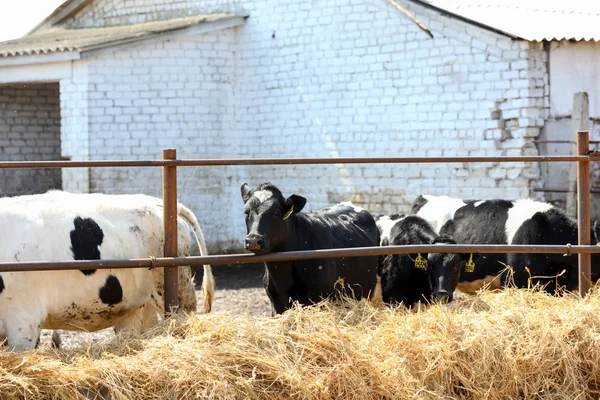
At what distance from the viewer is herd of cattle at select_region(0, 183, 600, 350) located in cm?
583

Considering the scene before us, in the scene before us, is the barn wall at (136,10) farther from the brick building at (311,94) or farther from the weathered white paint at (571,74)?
the weathered white paint at (571,74)

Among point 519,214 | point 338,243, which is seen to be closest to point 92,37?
point 519,214

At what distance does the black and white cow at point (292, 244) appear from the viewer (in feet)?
20.1

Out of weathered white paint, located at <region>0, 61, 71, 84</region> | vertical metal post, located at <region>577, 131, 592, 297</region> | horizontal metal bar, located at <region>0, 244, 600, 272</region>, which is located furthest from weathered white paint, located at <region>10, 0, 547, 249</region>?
horizontal metal bar, located at <region>0, 244, 600, 272</region>

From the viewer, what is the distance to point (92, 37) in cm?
1636

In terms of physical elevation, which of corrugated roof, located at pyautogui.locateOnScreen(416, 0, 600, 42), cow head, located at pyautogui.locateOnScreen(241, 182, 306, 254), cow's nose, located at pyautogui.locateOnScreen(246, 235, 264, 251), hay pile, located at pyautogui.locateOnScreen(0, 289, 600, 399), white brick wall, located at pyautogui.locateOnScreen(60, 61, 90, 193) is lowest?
hay pile, located at pyautogui.locateOnScreen(0, 289, 600, 399)

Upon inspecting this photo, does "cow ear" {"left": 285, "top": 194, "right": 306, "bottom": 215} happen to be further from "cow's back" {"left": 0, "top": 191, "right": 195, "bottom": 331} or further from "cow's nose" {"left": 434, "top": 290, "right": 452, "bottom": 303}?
"cow's nose" {"left": 434, "top": 290, "right": 452, "bottom": 303}

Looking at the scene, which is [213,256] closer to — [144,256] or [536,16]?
[144,256]

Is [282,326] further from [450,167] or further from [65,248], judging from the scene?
[450,167]

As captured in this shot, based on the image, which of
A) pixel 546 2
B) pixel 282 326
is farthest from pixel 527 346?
pixel 546 2

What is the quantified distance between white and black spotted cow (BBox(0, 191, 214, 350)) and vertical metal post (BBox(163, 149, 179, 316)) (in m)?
0.30

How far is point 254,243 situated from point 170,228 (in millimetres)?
526

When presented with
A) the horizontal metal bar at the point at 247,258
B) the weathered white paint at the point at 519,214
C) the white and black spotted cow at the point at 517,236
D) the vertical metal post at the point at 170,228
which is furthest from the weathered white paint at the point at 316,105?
the vertical metal post at the point at 170,228

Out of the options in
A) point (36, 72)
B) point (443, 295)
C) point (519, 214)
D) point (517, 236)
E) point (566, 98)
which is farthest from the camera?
point (36, 72)
